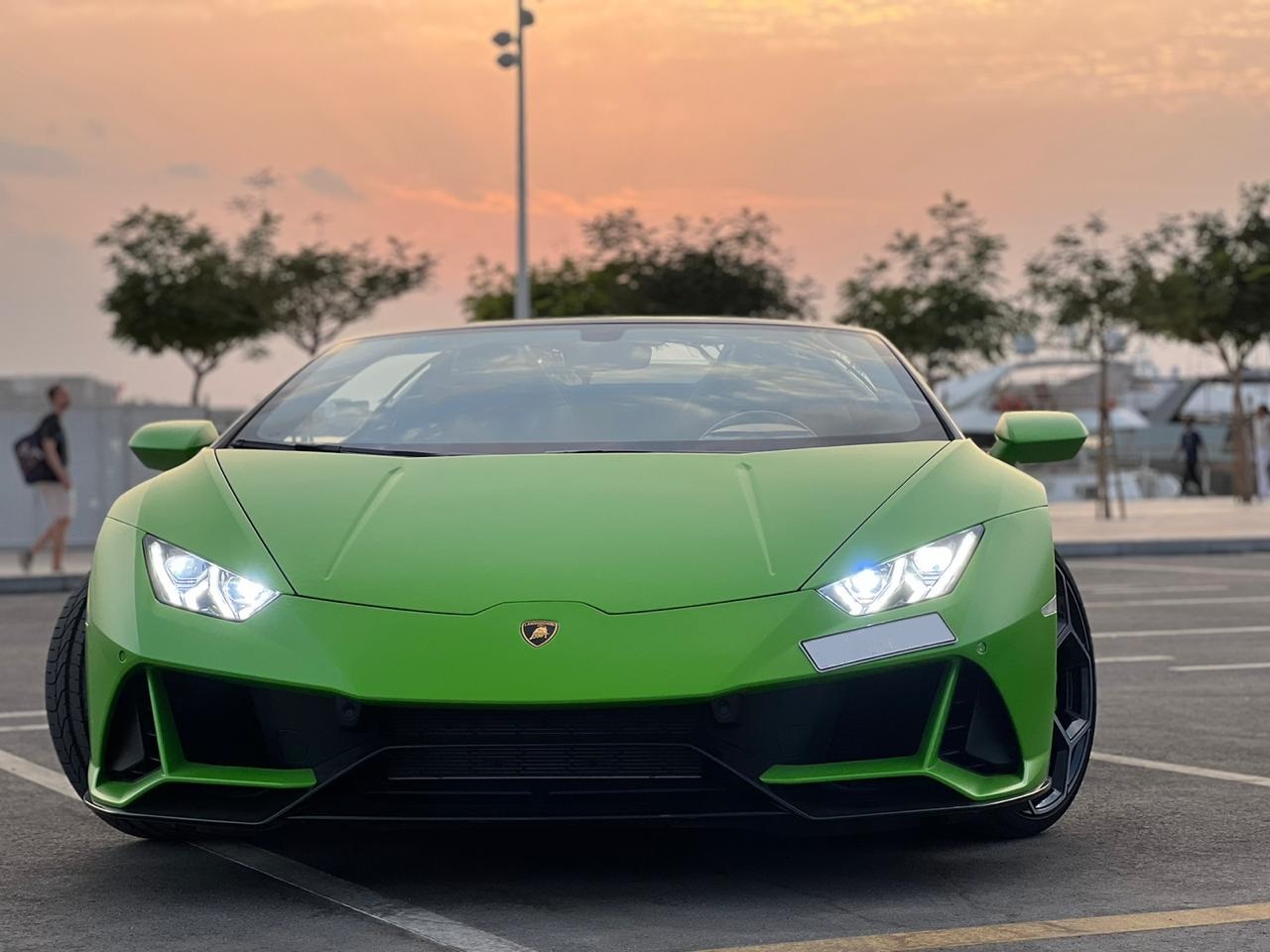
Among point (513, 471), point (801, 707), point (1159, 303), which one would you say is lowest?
point (1159, 303)

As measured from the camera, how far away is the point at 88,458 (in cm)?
2353

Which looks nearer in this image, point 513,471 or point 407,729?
point 407,729

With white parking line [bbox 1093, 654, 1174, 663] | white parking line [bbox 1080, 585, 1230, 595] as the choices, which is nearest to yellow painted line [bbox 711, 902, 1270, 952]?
white parking line [bbox 1093, 654, 1174, 663]

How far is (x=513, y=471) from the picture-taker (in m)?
4.62

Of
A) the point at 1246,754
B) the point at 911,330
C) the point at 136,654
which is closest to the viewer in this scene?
the point at 136,654

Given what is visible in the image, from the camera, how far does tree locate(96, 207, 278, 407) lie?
Result: 46.8 meters

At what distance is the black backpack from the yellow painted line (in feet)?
49.7

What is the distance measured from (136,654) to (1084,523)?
78.0ft

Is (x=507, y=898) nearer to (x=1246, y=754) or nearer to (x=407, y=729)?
(x=407, y=729)

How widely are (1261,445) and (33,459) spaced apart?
22.8 meters

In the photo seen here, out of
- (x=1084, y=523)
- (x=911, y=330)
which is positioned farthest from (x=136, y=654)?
(x=911, y=330)

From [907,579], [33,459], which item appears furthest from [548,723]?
[33,459]

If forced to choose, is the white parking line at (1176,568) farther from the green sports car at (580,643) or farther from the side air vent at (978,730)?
the side air vent at (978,730)

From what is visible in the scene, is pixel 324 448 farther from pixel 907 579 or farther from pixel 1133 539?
pixel 1133 539
